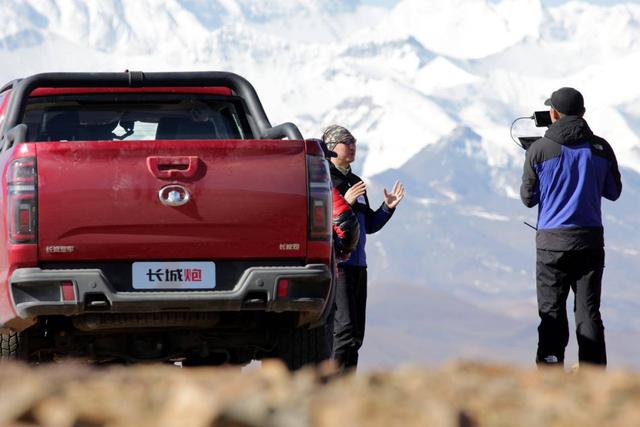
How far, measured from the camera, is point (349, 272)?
9.12m

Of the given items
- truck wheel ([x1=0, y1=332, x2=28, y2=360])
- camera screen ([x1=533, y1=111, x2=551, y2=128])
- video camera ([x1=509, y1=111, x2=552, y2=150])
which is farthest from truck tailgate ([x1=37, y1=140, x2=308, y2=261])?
camera screen ([x1=533, y1=111, x2=551, y2=128])

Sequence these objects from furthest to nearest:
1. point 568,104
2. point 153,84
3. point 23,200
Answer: point 568,104 < point 153,84 < point 23,200

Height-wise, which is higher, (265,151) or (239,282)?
(265,151)

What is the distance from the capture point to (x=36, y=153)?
672cm

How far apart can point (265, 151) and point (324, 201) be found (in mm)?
388

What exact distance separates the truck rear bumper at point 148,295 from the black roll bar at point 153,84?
3.46 ft

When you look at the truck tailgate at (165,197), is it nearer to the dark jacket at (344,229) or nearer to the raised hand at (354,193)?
the dark jacket at (344,229)

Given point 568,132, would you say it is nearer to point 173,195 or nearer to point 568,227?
point 568,227

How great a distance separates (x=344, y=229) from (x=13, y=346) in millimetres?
2287

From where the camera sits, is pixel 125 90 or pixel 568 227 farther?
pixel 568 227

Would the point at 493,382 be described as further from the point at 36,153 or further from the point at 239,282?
the point at 36,153

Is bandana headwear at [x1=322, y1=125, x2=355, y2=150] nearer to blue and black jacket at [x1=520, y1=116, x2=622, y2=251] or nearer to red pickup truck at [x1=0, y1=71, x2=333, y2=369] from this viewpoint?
blue and black jacket at [x1=520, y1=116, x2=622, y2=251]

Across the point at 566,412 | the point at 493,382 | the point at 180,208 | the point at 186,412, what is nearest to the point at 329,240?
the point at 180,208

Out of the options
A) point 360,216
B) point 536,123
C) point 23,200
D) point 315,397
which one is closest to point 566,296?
point 536,123
